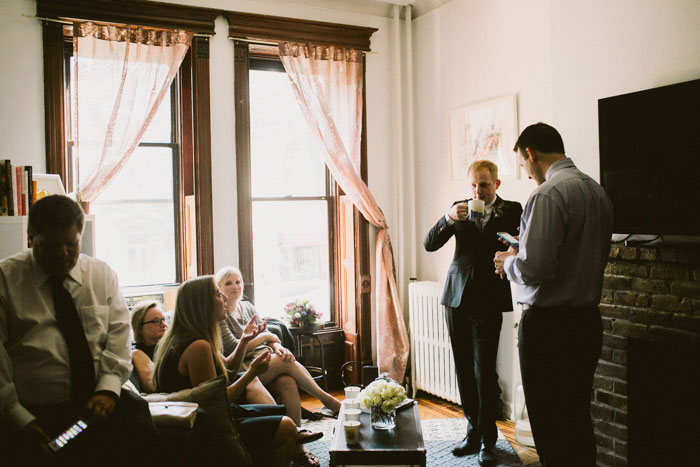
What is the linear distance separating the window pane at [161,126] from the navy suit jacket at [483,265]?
7.89 feet

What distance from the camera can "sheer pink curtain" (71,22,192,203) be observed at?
12.8 feet

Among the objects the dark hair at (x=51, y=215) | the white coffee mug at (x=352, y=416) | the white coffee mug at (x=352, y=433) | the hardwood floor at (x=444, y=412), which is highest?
the dark hair at (x=51, y=215)

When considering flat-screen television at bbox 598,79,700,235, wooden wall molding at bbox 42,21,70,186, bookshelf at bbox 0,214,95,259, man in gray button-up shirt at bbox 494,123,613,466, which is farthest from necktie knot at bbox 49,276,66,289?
flat-screen television at bbox 598,79,700,235

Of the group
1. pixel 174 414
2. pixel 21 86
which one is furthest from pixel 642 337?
pixel 21 86

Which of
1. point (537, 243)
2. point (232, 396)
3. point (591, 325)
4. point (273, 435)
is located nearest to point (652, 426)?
point (591, 325)

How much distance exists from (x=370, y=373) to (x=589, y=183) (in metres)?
1.74

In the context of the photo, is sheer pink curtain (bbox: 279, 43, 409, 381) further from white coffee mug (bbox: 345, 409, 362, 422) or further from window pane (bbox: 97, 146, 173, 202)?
white coffee mug (bbox: 345, 409, 362, 422)

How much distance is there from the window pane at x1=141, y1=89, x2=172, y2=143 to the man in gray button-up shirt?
302cm

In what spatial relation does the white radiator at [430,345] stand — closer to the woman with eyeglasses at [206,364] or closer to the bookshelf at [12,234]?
the woman with eyeglasses at [206,364]

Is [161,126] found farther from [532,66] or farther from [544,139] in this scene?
[544,139]

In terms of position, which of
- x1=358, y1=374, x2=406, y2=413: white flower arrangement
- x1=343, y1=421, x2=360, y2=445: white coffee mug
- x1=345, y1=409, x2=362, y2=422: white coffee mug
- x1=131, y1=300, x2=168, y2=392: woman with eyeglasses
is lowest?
x1=343, y1=421, x2=360, y2=445: white coffee mug

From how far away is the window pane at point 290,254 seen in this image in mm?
4723

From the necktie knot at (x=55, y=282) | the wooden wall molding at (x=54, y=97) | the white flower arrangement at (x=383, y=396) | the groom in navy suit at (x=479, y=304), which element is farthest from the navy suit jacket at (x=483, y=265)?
the wooden wall molding at (x=54, y=97)

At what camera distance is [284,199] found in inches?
188
